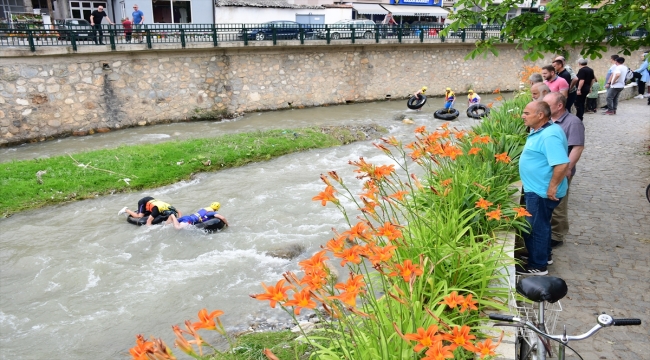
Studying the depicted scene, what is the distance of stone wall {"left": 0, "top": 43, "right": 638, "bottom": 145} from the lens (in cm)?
1586

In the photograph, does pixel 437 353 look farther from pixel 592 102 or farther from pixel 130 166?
pixel 592 102

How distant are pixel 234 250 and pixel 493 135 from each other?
186 inches

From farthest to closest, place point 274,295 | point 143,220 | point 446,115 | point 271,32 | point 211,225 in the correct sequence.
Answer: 1. point 271,32
2. point 446,115
3. point 143,220
4. point 211,225
5. point 274,295

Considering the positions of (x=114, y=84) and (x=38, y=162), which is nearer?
(x=38, y=162)

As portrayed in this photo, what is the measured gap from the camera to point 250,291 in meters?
7.43

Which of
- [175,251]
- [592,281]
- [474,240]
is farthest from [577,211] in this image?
[175,251]

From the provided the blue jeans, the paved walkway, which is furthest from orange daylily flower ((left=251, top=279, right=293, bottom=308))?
the blue jeans

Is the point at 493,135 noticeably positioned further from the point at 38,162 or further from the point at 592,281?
the point at 38,162

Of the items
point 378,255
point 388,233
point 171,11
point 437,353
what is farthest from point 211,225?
point 171,11

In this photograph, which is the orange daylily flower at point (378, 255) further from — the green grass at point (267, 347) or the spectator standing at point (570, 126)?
the spectator standing at point (570, 126)

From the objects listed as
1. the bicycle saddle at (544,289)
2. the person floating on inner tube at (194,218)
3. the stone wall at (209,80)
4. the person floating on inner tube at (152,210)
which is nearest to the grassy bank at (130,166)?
the person floating on inner tube at (152,210)

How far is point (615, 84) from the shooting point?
15.2 meters

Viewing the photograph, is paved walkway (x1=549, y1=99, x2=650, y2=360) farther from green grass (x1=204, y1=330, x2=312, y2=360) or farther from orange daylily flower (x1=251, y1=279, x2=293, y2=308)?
orange daylily flower (x1=251, y1=279, x2=293, y2=308)

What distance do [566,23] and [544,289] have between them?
15.3 feet
